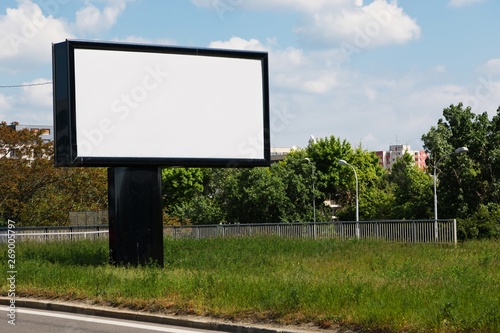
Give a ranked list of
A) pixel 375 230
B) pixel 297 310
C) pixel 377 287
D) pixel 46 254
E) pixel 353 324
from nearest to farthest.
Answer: pixel 353 324 → pixel 297 310 → pixel 377 287 → pixel 46 254 → pixel 375 230

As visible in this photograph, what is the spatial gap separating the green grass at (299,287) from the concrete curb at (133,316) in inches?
13.1

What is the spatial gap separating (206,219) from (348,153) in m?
25.7

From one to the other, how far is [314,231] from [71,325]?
2848 cm

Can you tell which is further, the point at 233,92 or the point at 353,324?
the point at 233,92

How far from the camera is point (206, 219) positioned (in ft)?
262

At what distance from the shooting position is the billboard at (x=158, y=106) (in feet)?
71.5

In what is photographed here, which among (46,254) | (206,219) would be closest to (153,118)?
(46,254)

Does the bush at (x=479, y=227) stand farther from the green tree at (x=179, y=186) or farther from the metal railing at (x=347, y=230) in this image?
the green tree at (x=179, y=186)

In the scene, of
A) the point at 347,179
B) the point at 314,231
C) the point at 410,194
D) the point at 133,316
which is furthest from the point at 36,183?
the point at 347,179

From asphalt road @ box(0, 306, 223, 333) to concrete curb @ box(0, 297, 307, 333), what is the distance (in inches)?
7.0

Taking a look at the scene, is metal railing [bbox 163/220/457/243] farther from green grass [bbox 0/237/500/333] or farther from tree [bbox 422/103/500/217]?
tree [bbox 422/103/500/217]

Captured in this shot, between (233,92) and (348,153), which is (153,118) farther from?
(348,153)

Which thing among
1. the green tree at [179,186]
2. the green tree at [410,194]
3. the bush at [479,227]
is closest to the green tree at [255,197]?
the green tree at [410,194]

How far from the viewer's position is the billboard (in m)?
21.8
